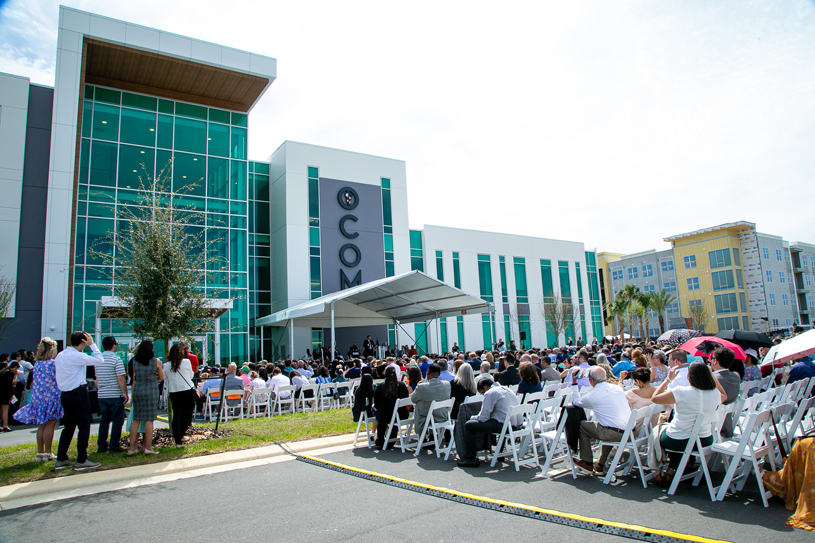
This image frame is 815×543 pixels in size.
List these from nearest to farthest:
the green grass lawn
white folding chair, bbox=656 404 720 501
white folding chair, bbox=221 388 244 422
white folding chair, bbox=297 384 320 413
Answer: white folding chair, bbox=656 404 720 501 → the green grass lawn → white folding chair, bbox=221 388 244 422 → white folding chair, bbox=297 384 320 413

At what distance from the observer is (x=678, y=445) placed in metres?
5.37

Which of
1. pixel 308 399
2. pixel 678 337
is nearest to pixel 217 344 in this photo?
pixel 308 399

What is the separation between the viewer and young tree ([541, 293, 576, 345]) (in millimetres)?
40656

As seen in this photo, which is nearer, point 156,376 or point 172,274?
point 156,376

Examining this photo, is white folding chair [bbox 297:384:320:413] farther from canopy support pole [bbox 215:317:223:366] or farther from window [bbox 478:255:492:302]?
window [bbox 478:255:492:302]

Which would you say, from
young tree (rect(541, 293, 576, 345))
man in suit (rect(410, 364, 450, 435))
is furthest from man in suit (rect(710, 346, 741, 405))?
young tree (rect(541, 293, 576, 345))

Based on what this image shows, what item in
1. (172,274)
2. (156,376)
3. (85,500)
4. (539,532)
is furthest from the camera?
(172,274)

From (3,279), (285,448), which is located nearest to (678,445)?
(285,448)

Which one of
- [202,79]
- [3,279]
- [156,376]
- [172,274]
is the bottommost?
[156,376]

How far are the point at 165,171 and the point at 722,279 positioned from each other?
61.4 metres

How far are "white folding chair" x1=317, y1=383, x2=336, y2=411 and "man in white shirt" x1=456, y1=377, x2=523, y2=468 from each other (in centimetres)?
725

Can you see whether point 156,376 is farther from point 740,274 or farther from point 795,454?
point 740,274

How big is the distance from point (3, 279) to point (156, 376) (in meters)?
15.0

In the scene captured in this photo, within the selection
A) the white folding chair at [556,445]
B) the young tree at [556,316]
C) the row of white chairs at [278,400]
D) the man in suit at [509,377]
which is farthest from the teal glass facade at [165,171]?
the young tree at [556,316]
